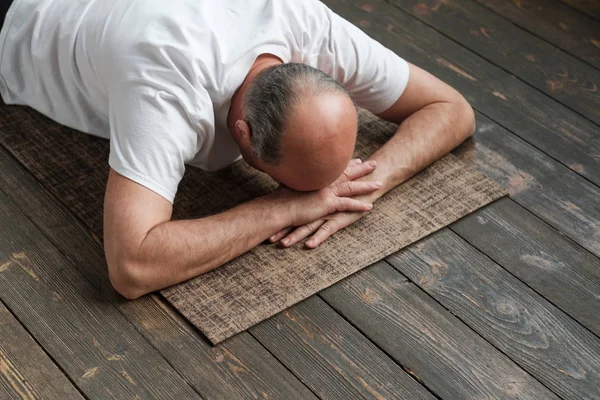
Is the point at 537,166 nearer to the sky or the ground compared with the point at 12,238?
nearer to the sky

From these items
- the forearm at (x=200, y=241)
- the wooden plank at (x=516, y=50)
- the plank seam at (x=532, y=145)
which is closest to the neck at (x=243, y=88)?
the forearm at (x=200, y=241)

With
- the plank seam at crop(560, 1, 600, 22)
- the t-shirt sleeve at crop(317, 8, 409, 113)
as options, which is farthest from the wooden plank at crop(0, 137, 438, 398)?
the plank seam at crop(560, 1, 600, 22)

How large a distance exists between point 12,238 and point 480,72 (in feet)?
5.22

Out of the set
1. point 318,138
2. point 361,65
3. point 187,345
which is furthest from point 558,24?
point 187,345

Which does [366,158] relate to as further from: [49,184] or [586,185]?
[49,184]

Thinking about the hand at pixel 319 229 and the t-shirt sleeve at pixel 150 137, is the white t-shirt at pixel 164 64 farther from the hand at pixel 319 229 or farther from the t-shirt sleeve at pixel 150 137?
the hand at pixel 319 229

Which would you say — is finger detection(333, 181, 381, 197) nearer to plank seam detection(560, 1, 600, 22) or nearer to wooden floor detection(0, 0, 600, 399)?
wooden floor detection(0, 0, 600, 399)

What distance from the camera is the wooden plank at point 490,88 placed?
2.57 m

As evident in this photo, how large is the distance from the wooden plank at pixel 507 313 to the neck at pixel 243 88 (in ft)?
1.66

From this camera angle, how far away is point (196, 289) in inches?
77.5

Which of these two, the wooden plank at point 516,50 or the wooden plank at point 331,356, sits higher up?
the wooden plank at point 516,50

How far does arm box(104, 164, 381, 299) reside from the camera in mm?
1867

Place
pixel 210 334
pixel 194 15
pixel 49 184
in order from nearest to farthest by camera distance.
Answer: pixel 210 334, pixel 194 15, pixel 49 184

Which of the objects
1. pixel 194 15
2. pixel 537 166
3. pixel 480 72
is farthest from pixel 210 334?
pixel 480 72
